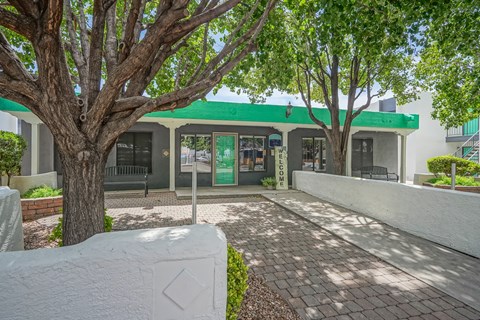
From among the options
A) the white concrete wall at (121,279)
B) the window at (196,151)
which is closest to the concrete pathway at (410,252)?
the white concrete wall at (121,279)

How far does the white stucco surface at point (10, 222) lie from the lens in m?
3.24

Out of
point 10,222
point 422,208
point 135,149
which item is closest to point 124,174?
point 135,149

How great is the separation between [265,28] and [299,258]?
4188 millimetres

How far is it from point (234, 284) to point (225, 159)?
29.7 ft

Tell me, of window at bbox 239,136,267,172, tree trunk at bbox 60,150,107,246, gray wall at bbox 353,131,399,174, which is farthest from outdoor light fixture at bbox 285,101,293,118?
tree trunk at bbox 60,150,107,246

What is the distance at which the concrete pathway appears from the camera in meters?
3.34

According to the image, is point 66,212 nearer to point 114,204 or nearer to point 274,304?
point 274,304

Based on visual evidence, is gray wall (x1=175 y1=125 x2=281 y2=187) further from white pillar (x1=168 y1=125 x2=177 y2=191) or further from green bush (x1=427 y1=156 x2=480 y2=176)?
green bush (x1=427 y1=156 x2=480 y2=176)

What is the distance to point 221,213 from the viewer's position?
699 cm

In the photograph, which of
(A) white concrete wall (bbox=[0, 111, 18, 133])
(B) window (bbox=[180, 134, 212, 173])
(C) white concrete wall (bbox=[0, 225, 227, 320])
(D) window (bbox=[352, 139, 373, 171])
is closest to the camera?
(C) white concrete wall (bbox=[0, 225, 227, 320])

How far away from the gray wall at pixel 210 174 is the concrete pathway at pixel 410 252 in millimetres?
4684

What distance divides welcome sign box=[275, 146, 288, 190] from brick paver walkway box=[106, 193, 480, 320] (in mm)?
4000

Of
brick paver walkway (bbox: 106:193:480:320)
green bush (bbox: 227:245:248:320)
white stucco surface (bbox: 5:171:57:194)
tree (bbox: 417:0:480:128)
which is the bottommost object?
brick paver walkway (bbox: 106:193:480:320)

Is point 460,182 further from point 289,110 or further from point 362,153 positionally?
point 289,110
